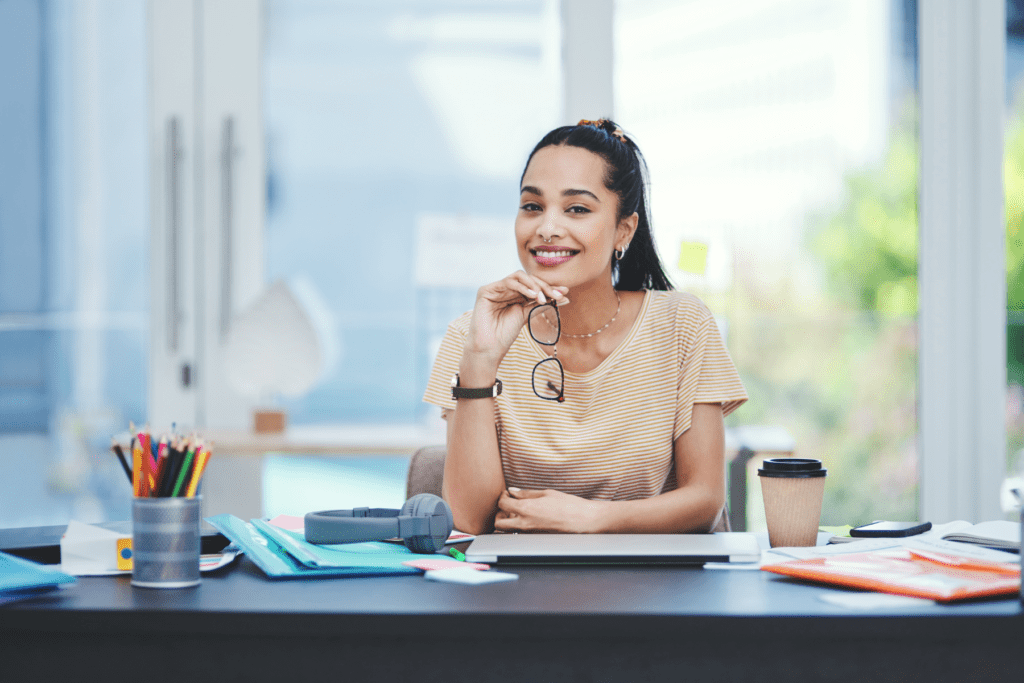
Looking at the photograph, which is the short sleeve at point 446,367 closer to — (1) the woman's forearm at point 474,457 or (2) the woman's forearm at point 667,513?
(1) the woman's forearm at point 474,457

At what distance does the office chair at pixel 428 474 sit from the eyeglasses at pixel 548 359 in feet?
0.73

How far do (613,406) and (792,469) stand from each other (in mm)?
508

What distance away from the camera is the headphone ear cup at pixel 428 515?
1046 millimetres

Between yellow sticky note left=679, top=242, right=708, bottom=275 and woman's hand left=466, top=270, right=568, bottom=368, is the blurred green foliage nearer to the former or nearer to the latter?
yellow sticky note left=679, top=242, right=708, bottom=275

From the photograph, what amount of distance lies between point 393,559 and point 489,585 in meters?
0.15

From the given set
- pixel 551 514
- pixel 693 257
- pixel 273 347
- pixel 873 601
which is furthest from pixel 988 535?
pixel 273 347

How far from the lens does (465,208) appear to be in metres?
2.78

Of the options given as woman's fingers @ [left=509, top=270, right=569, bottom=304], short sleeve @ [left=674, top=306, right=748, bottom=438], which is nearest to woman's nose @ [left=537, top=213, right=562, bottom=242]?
woman's fingers @ [left=509, top=270, right=569, bottom=304]

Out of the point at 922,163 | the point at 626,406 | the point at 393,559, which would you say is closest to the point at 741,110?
the point at 922,163

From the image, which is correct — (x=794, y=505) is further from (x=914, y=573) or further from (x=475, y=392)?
(x=475, y=392)

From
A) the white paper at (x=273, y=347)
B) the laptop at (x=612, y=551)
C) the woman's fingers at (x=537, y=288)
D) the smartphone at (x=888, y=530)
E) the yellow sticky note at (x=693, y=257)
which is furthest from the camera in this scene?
the white paper at (x=273, y=347)

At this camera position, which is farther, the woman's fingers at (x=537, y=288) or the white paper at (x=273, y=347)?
the white paper at (x=273, y=347)

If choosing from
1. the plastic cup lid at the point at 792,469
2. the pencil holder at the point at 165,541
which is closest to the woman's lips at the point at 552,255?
the plastic cup lid at the point at 792,469

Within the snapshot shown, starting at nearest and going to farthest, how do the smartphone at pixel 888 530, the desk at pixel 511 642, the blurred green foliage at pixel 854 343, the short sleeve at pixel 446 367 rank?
the desk at pixel 511 642, the smartphone at pixel 888 530, the short sleeve at pixel 446 367, the blurred green foliage at pixel 854 343
